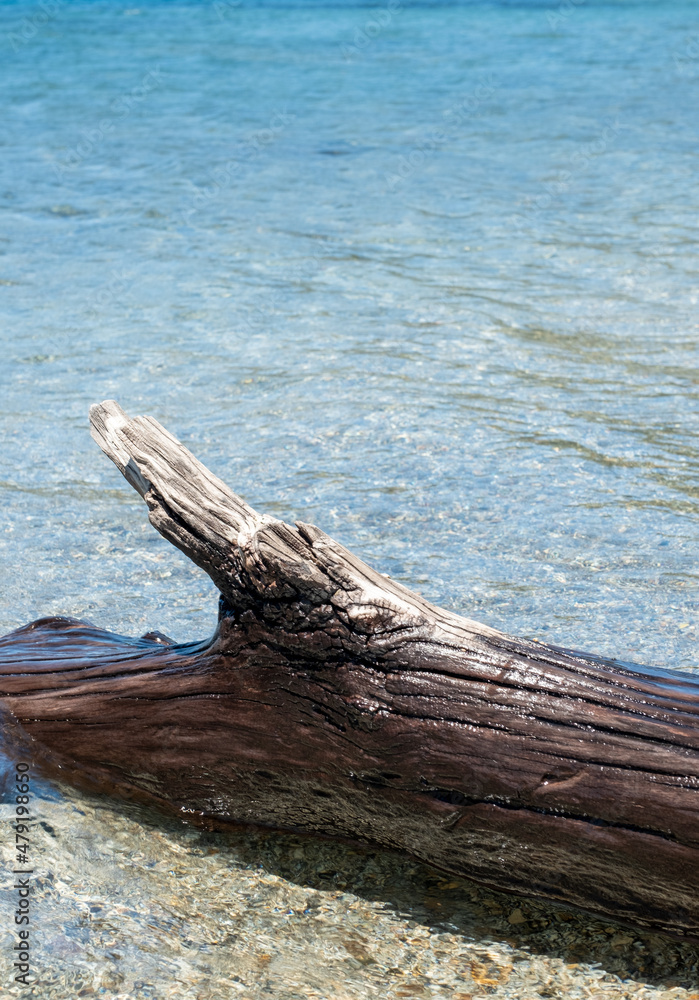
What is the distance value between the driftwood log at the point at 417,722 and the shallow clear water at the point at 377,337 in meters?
0.29

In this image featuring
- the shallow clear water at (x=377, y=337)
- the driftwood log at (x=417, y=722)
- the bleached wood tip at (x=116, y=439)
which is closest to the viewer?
the driftwood log at (x=417, y=722)

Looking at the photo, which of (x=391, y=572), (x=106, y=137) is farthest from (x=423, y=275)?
(x=106, y=137)

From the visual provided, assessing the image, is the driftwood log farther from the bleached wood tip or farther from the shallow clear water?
the shallow clear water

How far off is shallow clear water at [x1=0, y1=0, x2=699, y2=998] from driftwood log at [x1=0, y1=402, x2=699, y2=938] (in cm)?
29

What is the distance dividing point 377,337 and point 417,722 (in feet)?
13.0

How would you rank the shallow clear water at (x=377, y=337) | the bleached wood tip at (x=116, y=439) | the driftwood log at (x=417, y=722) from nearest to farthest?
the driftwood log at (x=417, y=722) < the bleached wood tip at (x=116, y=439) < the shallow clear water at (x=377, y=337)

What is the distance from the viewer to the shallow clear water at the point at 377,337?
12.0ft

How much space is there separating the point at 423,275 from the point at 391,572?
3557 millimetres

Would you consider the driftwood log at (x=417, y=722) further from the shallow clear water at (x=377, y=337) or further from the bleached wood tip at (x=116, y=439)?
the shallow clear water at (x=377, y=337)

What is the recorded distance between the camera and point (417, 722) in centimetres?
212

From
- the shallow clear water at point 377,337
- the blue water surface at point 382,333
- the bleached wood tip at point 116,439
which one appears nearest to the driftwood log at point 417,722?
the bleached wood tip at point 116,439

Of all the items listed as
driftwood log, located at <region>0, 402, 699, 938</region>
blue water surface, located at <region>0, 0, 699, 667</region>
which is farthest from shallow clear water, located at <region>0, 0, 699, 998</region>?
driftwood log, located at <region>0, 402, 699, 938</region>

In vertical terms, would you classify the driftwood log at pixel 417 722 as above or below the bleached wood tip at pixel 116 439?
below

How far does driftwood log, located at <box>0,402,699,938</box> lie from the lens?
203 cm
